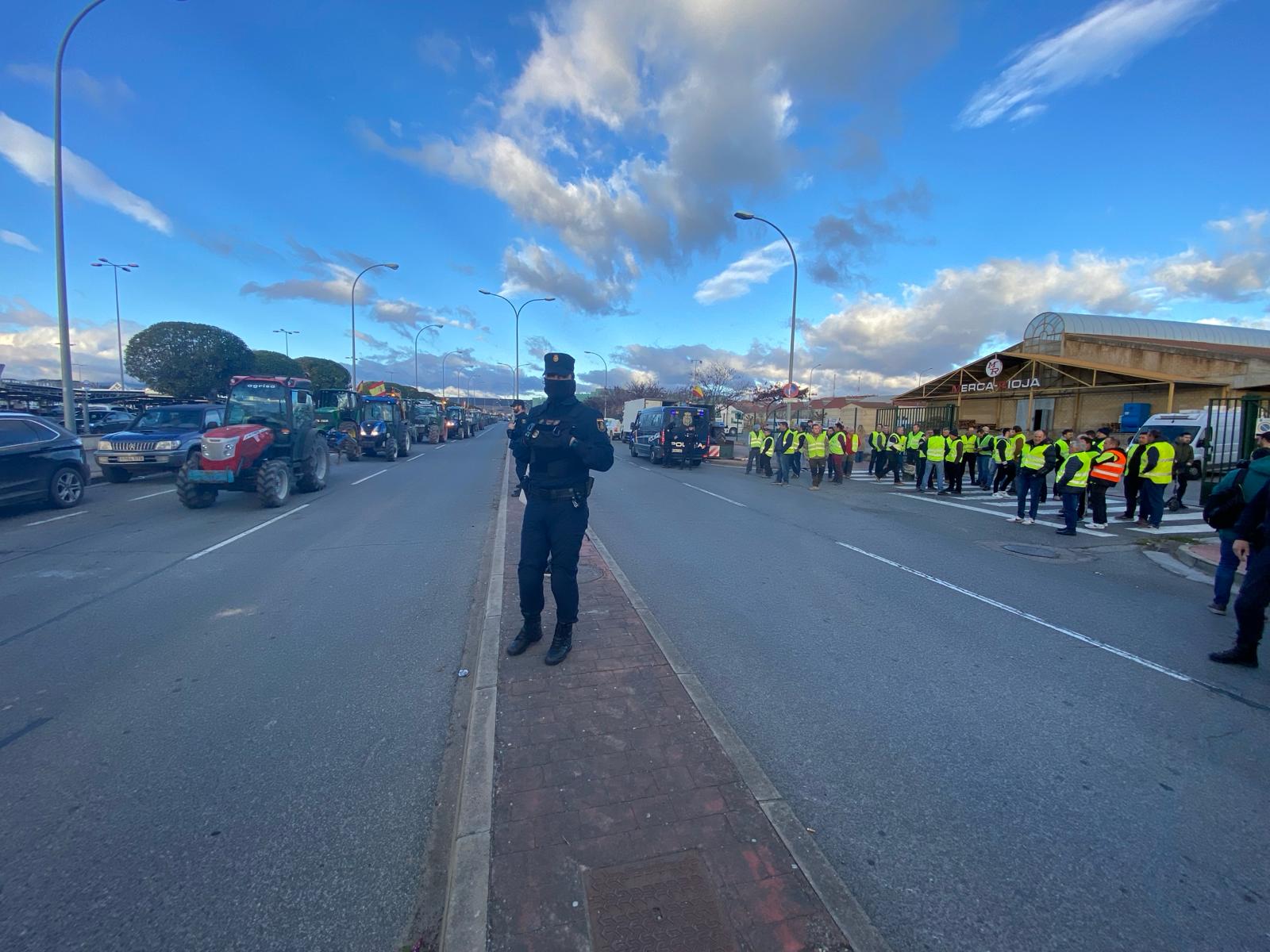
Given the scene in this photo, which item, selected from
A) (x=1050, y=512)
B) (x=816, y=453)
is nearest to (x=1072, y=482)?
(x=1050, y=512)

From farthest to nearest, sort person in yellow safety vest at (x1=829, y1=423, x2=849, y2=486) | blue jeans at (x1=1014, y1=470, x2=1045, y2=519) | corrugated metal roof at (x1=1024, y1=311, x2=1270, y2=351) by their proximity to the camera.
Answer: corrugated metal roof at (x1=1024, y1=311, x2=1270, y2=351) → person in yellow safety vest at (x1=829, y1=423, x2=849, y2=486) → blue jeans at (x1=1014, y1=470, x2=1045, y2=519)

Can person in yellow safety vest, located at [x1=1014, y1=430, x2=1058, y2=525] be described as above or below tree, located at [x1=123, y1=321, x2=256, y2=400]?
below

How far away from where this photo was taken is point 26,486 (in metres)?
9.73

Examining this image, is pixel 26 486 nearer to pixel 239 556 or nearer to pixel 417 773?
pixel 239 556

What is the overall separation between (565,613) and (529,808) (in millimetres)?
1725

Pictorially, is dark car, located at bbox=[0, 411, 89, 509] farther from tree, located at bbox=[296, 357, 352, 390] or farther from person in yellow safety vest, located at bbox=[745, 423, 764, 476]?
tree, located at bbox=[296, 357, 352, 390]

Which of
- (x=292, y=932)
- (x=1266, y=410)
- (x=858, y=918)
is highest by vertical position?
(x=1266, y=410)

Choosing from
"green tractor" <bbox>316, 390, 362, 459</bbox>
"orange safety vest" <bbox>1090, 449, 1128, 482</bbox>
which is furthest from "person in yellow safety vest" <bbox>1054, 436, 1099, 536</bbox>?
"green tractor" <bbox>316, 390, 362, 459</bbox>

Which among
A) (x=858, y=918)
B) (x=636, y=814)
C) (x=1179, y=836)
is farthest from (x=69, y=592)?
(x=1179, y=836)

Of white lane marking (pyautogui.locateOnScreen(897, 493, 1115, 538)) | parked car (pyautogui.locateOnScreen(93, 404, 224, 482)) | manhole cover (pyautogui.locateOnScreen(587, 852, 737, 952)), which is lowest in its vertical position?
manhole cover (pyautogui.locateOnScreen(587, 852, 737, 952))

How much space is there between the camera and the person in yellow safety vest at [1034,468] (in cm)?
1018

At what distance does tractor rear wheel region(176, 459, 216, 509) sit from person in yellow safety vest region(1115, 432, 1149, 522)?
16162mm

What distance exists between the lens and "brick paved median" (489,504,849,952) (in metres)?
2.04

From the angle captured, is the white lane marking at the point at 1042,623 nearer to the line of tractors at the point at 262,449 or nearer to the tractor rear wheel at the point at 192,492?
the line of tractors at the point at 262,449
